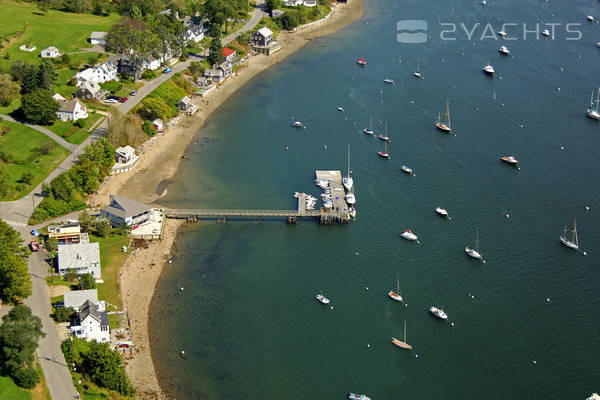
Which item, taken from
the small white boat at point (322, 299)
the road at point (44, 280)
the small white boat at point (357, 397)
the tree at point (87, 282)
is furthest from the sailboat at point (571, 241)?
the road at point (44, 280)

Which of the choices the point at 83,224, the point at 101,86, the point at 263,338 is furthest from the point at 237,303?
the point at 101,86

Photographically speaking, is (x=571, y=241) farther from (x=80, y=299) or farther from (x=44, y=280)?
(x=44, y=280)

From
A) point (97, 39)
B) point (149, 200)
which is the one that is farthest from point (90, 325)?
point (97, 39)

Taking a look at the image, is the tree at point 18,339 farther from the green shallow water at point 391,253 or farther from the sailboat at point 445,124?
the sailboat at point 445,124

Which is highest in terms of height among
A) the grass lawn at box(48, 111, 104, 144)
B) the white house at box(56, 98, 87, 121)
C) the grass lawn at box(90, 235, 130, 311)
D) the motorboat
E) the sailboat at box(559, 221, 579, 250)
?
the white house at box(56, 98, 87, 121)

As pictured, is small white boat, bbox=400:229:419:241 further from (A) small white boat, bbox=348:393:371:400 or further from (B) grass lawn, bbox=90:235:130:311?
(B) grass lawn, bbox=90:235:130:311

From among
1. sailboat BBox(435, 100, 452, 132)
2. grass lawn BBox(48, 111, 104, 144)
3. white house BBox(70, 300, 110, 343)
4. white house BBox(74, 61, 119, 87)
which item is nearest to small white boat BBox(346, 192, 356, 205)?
sailboat BBox(435, 100, 452, 132)
